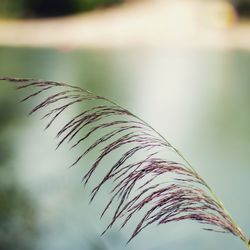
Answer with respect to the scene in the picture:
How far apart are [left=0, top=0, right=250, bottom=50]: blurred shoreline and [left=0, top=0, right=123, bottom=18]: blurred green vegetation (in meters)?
0.31

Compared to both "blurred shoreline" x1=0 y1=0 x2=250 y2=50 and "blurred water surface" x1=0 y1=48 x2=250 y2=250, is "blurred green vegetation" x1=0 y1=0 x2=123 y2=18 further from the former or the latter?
"blurred water surface" x1=0 y1=48 x2=250 y2=250

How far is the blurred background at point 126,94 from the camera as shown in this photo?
112 inches

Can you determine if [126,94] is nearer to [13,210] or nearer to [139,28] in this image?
[13,210]

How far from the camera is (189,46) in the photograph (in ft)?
37.8

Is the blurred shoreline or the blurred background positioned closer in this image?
the blurred background

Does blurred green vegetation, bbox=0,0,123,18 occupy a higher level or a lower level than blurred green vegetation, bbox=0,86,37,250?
lower

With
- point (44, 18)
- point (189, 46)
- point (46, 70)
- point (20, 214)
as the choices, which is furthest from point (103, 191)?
point (44, 18)

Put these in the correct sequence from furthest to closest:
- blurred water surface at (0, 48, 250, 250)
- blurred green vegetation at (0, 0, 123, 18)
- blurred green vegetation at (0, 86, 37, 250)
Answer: blurred green vegetation at (0, 0, 123, 18) < blurred water surface at (0, 48, 250, 250) < blurred green vegetation at (0, 86, 37, 250)

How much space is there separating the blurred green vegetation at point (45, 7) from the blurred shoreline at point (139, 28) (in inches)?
12.2

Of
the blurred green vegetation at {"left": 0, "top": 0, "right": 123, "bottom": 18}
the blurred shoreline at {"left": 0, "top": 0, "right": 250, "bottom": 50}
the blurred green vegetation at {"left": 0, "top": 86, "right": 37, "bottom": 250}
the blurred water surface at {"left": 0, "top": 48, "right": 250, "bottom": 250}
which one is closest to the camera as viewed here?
the blurred green vegetation at {"left": 0, "top": 86, "right": 37, "bottom": 250}

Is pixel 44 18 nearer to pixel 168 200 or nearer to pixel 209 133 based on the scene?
pixel 209 133

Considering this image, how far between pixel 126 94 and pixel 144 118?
125 centimetres

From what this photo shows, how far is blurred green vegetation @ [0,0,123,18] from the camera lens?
14.1m

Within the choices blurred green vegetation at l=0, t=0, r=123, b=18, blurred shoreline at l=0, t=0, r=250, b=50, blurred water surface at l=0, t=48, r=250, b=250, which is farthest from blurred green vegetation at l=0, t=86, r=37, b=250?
blurred green vegetation at l=0, t=0, r=123, b=18
